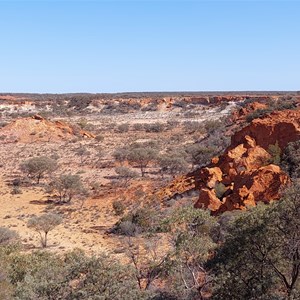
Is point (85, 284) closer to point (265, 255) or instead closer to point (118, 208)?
point (265, 255)

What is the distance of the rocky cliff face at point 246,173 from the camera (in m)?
20.5

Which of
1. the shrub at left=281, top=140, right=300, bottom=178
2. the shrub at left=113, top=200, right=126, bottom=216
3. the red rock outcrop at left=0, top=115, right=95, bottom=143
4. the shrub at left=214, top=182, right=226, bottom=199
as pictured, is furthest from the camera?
the red rock outcrop at left=0, top=115, right=95, bottom=143

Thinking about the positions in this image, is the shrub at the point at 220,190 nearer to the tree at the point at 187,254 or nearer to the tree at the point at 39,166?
the tree at the point at 187,254

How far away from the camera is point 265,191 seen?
67.1ft

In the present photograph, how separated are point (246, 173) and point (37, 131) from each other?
1519 inches

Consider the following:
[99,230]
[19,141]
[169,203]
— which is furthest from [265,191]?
[19,141]

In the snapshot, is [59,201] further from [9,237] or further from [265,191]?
[265,191]

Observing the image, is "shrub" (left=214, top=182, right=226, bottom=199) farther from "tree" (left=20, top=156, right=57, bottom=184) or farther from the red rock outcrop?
the red rock outcrop

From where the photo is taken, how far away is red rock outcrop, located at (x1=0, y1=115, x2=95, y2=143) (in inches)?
2125

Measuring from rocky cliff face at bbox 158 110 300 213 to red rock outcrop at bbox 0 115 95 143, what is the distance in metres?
30.0

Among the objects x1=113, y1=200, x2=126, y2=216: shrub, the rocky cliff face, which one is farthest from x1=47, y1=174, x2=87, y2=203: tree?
the rocky cliff face

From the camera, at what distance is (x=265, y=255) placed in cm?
1038

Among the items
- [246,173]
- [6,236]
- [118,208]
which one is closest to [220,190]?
[246,173]

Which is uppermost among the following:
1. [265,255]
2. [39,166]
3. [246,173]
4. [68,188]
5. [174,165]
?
[265,255]
